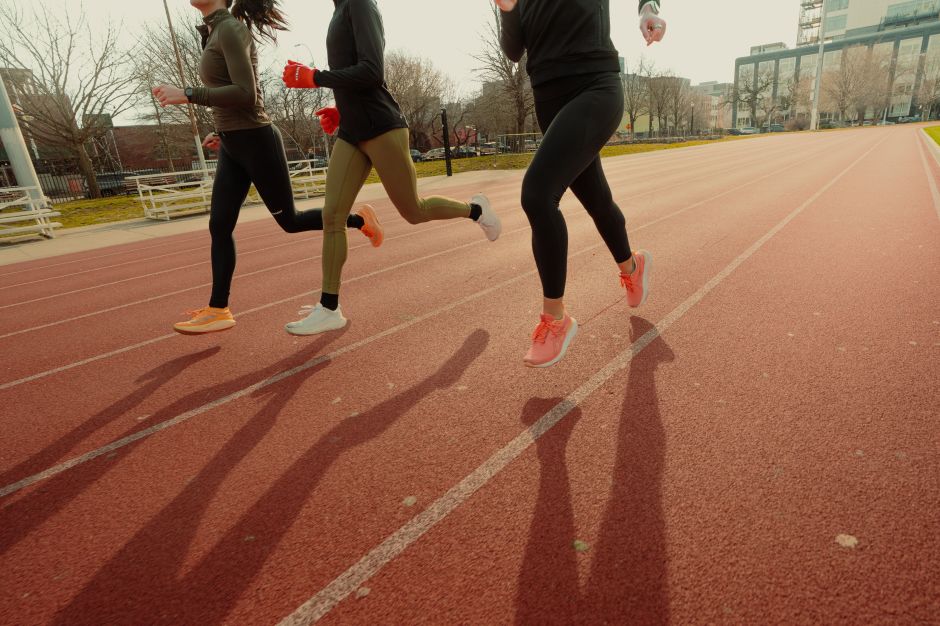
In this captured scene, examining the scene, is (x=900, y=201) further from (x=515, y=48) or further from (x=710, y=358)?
(x=515, y=48)

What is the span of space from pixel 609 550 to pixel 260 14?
394 centimetres

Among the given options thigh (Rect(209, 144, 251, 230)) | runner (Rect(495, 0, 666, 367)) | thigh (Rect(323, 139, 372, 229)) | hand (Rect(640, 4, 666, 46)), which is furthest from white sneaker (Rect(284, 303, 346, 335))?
hand (Rect(640, 4, 666, 46))

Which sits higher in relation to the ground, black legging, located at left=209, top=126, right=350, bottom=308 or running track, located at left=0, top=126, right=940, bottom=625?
black legging, located at left=209, top=126, right=350, bottom=308

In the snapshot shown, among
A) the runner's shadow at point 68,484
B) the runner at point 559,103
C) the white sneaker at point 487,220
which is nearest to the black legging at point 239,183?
the runner's shadow at point 68,484

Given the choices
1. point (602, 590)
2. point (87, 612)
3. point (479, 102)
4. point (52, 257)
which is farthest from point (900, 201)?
point (479, 102)

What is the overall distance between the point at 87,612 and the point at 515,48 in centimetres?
301

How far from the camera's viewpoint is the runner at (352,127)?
3.00 meters

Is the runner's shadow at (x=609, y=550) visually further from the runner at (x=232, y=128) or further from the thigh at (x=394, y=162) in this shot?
the runner at (x=232, y=128)

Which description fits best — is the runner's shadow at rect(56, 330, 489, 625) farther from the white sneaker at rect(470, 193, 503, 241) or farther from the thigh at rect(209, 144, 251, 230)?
the white sneaker at rect(470, 193, 503, 241)

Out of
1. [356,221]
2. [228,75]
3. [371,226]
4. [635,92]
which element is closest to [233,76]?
[228,75]

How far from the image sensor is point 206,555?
5.56ft

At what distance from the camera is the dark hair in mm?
3447

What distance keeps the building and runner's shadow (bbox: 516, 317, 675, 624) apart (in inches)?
3692

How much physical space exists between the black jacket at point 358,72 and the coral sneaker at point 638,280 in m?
1.84
